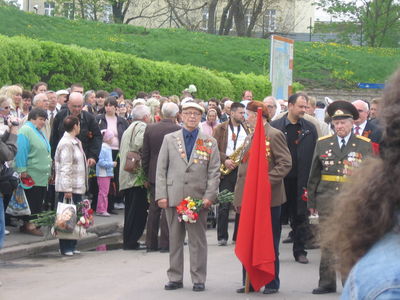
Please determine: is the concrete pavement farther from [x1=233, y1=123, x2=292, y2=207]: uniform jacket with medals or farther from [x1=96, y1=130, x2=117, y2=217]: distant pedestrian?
[x1=96, y1=130, x2=117, y2=217]: distant pedestrian

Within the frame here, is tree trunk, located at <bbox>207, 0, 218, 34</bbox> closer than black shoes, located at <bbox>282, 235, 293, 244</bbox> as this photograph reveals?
No

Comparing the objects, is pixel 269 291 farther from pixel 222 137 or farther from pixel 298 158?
pixel 222 137

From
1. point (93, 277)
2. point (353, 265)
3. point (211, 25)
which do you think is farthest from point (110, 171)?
point (211, 25)

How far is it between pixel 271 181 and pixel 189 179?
89 cm

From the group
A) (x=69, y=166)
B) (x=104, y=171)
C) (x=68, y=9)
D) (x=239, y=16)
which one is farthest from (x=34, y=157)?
(x=239, y=16)

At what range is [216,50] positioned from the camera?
45312 millimetres

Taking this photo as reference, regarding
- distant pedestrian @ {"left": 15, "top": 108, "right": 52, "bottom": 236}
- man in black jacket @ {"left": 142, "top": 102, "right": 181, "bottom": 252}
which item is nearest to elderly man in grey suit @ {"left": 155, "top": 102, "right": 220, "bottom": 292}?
man in black jacket @ {"left": 142, "top": 102, "right": 181, "bottom": 252}

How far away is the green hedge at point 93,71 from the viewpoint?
16969 millimetres

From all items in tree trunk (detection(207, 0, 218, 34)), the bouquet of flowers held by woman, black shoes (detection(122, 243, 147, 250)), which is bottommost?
black shoes (detection(122, 243, 147, 250))

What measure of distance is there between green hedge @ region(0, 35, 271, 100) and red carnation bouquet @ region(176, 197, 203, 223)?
8465 mm

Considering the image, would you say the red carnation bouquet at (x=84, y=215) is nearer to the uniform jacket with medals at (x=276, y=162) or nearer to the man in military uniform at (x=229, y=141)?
the man in military uniform at (x=229, y=141)

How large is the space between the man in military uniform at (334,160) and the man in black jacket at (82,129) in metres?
4.94

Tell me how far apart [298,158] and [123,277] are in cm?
299

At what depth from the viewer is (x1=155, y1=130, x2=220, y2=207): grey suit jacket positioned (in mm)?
9031
